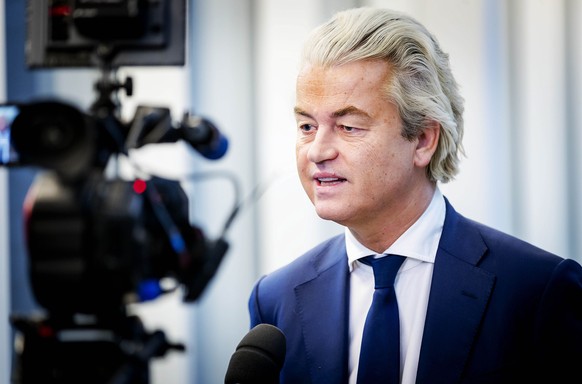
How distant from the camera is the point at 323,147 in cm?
125

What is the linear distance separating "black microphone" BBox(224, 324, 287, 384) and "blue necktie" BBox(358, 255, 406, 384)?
236 mm

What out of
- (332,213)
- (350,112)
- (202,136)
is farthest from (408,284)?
(202,136)

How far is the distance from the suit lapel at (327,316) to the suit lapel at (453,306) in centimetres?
14

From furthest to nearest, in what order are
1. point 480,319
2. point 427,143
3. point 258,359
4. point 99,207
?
1. point 427,143
2. point 480,319
3. point 258,359
4. point 99,207

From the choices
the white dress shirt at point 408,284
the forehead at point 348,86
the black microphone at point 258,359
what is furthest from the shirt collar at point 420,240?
the black microphone at point 258,359

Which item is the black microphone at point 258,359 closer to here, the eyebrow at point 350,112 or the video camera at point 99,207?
the video camera at point 99,207

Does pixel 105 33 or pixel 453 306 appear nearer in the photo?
pixel 105 33

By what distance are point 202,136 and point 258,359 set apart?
30 cm

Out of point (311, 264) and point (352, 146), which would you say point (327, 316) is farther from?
point (352, 146)

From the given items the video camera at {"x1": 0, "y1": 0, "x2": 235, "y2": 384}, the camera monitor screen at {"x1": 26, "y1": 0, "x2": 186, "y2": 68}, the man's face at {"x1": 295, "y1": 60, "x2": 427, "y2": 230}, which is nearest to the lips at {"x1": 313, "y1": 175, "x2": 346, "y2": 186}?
the man's face at {"x1": 295, "y1": 60, "x2": 427, "y2": 230}

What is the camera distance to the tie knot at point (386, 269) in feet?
4.14

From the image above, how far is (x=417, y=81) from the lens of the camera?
131 centimetres

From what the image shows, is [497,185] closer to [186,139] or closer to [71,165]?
[186,139]

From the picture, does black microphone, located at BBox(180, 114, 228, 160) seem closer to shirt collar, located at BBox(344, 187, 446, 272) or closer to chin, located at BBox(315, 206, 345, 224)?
chin, located at BBox(315, 206, 345, 224)
